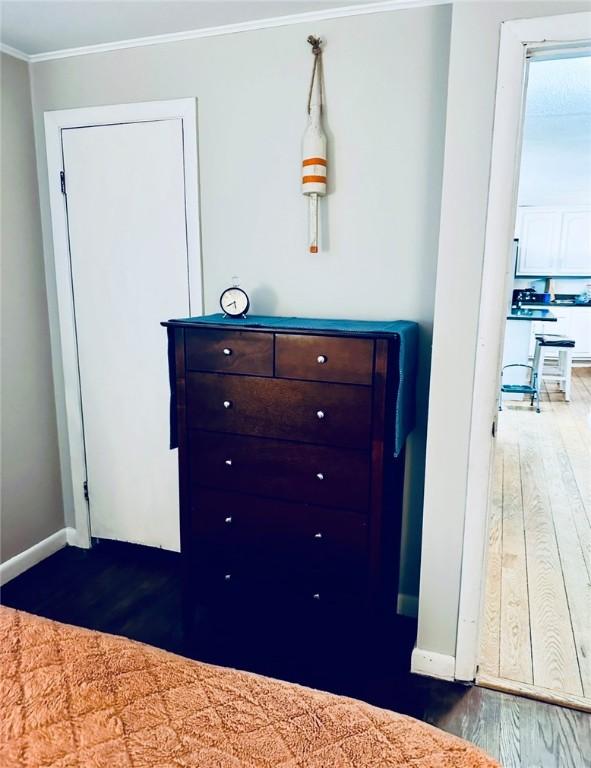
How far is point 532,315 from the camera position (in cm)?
625

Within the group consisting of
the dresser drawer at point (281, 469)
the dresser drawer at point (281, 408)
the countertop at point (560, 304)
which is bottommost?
the dresser drawer at point (281, 469)

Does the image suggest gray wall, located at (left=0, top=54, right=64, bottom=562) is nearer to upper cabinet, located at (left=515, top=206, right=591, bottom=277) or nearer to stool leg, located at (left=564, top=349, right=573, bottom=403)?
stool leg, located at (left=564, top=349, right=573, bottom=403)

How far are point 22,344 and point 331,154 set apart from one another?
1660 mm

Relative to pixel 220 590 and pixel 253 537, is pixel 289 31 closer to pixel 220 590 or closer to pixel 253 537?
pixel 253 537

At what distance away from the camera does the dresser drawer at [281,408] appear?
6.23ft

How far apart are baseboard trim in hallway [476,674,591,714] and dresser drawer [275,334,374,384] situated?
1.19 m

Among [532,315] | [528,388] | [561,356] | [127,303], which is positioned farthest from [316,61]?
[561,356]

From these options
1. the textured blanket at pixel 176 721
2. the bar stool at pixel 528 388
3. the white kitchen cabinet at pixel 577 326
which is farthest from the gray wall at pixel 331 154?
the white kitchen cabinet at pixel 577 326

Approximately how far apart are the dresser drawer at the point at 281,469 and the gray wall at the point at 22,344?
108cm

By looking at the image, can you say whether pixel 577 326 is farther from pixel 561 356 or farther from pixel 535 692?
pixel 535 692

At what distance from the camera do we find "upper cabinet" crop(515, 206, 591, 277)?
319 inches

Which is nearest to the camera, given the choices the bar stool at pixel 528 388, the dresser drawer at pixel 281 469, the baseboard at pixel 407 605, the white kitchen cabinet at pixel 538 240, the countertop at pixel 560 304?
the dresser drawer at pixel 281 469

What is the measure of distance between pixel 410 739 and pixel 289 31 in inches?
91.2

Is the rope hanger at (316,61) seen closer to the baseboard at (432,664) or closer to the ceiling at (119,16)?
the ceiling at (119,16)
